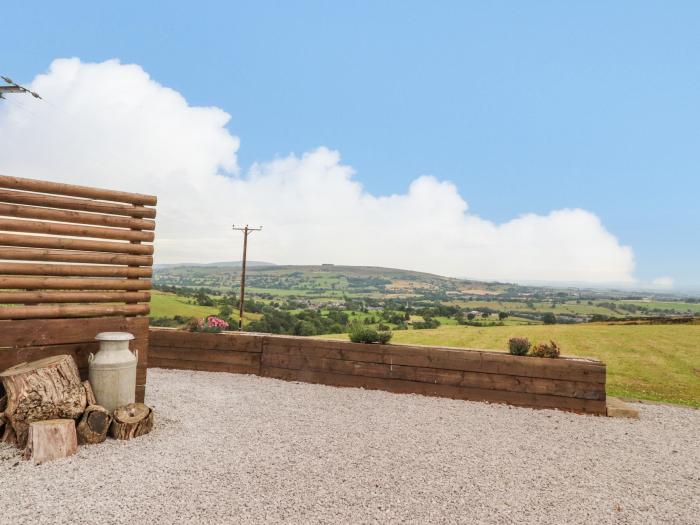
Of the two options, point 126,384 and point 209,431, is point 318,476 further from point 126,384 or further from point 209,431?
point 126,384

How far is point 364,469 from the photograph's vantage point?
453 centimetres

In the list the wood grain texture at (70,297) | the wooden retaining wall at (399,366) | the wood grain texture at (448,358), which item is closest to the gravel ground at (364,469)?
the wooden retaining wall at (399,366)

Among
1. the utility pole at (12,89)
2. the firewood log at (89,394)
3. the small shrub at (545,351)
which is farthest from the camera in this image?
the utility pole at (12,89)

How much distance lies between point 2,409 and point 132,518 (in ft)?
9.62

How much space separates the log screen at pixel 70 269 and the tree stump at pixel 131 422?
0.96 m

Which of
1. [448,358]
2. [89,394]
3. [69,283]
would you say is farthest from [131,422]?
[448,358]

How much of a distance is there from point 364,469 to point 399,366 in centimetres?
370

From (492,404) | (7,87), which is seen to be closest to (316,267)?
(7,87)

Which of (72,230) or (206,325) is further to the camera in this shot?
(206,325)

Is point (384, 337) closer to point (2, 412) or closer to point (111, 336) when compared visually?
point (111, 336)

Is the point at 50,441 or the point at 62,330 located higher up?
the point at 62,330

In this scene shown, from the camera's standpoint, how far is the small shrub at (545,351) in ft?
25.1

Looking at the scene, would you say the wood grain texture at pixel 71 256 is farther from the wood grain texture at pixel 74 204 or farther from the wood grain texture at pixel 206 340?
the wood grain texture at pixel 206 340

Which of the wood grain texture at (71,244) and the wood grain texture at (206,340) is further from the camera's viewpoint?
the wood grain texture at (206,340)
